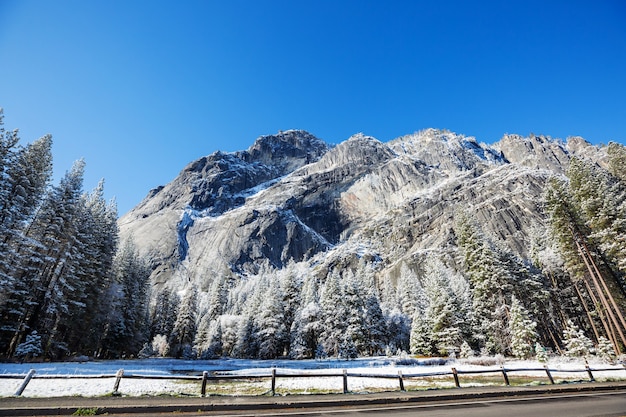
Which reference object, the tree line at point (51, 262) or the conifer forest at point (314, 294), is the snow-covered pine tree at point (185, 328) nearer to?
the conifer forest at point (314, 294)

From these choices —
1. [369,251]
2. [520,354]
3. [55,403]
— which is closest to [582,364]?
[520,354]

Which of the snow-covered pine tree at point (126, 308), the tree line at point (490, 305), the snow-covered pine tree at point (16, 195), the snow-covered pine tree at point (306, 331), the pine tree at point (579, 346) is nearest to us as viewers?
the snow-covered pine tree at point (16, 195)

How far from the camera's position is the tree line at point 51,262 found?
24.9 meters

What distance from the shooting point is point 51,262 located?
30.1 meters

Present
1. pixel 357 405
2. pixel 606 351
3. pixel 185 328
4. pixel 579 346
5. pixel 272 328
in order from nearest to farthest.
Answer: pixel 357 405 → pixel 606 351 → pixel 579 346 → pixel 272 328 → pixel 185 328

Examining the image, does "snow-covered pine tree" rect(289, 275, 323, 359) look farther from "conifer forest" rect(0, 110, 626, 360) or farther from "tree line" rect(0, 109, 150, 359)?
"tree line" rect(0, 109, 150, 359)

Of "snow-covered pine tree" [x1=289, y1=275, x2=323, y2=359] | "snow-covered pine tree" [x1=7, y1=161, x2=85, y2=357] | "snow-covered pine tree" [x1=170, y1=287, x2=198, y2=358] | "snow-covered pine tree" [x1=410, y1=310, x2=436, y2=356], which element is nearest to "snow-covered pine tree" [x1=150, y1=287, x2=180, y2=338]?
"snow-covered pine tree" [x1=170, y1=287, x2=198, y2=358]

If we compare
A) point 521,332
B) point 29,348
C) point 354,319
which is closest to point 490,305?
point 521,332

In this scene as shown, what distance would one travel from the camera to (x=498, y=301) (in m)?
33.0

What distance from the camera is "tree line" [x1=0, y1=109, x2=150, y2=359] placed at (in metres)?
24.9

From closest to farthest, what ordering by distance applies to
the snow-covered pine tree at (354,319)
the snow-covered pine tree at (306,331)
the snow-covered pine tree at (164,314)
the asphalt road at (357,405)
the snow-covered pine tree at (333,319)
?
the asphalt road at (357,405) < the snow-covered pine tree at (354,319) < the snow-covered pine tree at (333,319) < the snow-covered pine tree at (306,331) < the snow-covered pine tree at (164,314)

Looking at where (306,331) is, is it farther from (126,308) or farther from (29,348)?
(29,348)

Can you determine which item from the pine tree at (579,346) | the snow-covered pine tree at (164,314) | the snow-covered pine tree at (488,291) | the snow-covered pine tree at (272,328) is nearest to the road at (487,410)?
the pine tree at (579,346)

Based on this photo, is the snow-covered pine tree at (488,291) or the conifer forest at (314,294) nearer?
the conifer forest at (314,294)
